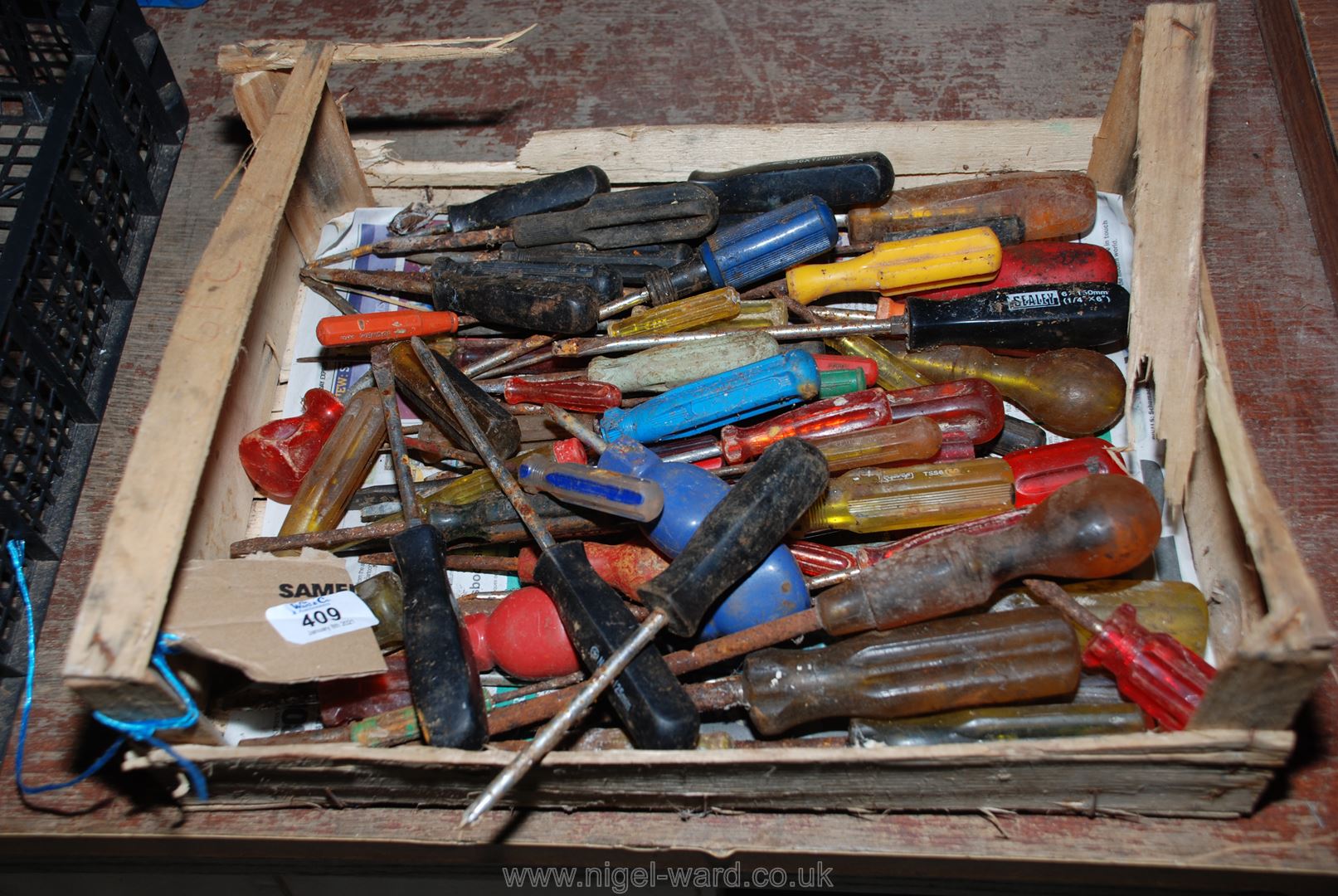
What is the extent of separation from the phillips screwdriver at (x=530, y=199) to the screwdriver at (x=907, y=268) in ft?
1.02

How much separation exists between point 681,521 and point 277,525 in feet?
1.89

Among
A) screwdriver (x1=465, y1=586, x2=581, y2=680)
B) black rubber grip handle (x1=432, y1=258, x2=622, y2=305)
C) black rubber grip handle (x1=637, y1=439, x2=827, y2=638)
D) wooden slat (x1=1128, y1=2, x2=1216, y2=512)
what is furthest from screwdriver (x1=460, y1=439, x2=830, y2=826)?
black rubber grip handle (x1=432, y1=258, x2=622, y2=305)

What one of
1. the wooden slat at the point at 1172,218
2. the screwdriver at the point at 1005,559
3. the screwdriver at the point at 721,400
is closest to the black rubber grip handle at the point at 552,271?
the screwdriver at the point at 721,400

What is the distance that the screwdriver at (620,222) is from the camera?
4.27ft

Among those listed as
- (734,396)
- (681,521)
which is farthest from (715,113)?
(681,521)

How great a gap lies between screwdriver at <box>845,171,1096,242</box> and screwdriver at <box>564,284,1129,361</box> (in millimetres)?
165

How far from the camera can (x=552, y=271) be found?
4.31 feet

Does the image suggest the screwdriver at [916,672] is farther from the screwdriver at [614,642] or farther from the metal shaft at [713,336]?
the metal shaft at [713,336]

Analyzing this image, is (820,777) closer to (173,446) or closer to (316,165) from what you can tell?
(173,446)

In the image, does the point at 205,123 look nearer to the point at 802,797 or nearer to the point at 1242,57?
the point at 802,797

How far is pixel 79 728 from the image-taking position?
3.86 ft

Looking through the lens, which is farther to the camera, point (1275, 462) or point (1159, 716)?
point (1275, 462)

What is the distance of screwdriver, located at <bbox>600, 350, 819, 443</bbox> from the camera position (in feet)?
3.59

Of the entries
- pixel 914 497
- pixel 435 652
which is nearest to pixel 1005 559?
pixel 914 497
